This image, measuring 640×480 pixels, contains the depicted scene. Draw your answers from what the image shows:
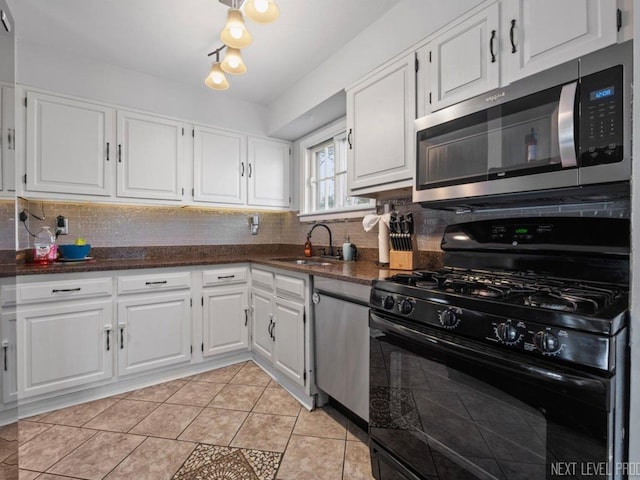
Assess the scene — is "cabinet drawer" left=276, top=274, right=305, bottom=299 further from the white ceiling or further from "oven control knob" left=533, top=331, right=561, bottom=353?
the white ceiling

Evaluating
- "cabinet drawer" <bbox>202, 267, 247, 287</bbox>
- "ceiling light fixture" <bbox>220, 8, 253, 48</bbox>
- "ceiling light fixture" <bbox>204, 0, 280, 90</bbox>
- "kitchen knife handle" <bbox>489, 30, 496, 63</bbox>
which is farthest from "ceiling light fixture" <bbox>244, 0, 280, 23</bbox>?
"cabinet drawer" <bbox>202, 267, 247, 287</bbox>

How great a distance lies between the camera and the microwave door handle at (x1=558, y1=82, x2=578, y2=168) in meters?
1.08

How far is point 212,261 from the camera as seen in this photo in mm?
2643

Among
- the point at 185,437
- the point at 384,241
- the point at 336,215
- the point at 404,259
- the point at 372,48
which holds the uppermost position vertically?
the point at 372,48

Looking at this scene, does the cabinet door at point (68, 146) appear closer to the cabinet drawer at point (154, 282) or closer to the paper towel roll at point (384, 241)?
the cabinet drawer at point (154, 282)

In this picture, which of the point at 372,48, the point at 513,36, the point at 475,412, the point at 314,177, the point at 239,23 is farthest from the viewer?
the point at 314,177

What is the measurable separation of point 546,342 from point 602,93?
0.88m

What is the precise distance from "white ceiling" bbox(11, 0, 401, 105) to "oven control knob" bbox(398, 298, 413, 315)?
1.81 metres

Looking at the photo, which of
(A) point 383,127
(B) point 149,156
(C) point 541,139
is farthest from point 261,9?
(B) point 149,156

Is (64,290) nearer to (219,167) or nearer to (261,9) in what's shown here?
(219,167)

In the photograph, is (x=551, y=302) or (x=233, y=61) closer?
(x=551, y=302)

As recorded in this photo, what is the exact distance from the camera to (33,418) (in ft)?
6.43

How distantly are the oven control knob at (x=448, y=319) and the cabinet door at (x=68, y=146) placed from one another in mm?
2647

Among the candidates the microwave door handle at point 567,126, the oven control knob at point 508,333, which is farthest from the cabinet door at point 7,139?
the microwave door handle at point 567,126
